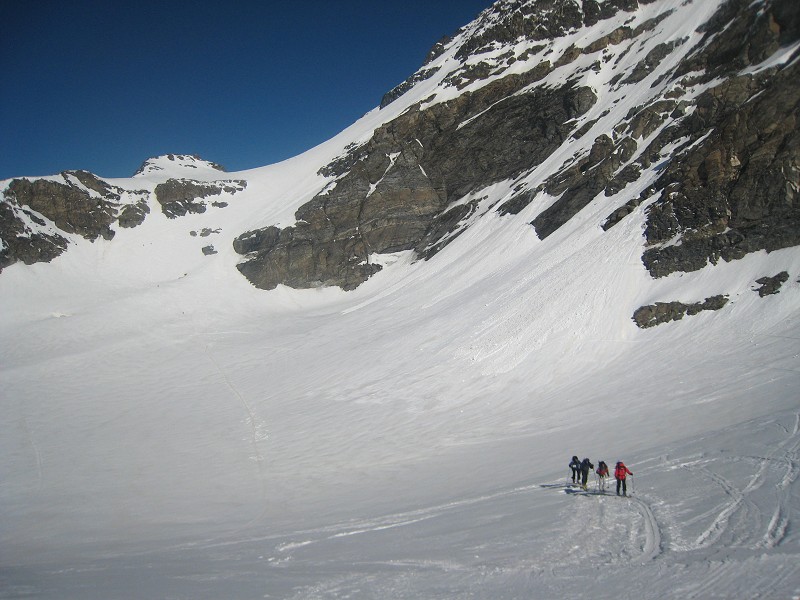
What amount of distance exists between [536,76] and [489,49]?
11.6m

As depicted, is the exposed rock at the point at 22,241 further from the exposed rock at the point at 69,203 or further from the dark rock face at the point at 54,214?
the exposed rock at the point at 69,203

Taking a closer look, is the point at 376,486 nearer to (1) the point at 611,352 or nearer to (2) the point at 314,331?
(1) the point at 611,352

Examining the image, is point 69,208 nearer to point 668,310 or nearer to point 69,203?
point 69,203

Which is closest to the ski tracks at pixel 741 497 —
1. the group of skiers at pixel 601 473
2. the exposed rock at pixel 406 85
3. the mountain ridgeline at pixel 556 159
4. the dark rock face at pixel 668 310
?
the group of skiers at pixel 601 473

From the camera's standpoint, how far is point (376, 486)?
16.3 m

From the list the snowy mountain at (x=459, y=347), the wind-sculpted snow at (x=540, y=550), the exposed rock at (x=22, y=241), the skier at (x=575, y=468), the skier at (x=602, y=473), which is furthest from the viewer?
the exposed rock at (x=22, y=241)

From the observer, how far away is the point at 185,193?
71688 mm

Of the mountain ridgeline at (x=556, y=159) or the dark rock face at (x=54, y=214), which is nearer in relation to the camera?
the mountain ridgeline at (x=556, y=159)

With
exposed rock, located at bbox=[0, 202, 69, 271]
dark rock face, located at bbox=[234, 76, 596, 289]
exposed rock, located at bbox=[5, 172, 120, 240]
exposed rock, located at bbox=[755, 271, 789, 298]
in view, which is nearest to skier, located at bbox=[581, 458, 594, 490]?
exposed rock, located at bbox=[755, 271, 789, 298]

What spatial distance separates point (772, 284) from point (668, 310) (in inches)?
187

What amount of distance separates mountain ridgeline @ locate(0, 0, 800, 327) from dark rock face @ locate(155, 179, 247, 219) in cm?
21

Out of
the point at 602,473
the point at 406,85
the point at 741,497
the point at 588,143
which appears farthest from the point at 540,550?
the point at 406,85

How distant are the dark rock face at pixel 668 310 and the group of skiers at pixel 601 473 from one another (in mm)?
15850

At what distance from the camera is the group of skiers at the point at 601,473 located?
11984 mm
